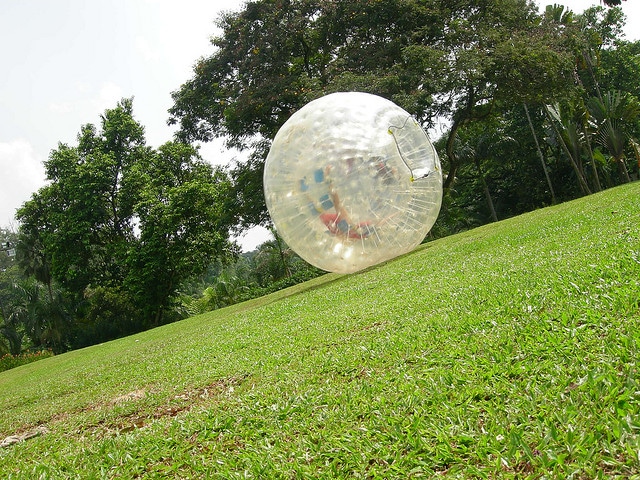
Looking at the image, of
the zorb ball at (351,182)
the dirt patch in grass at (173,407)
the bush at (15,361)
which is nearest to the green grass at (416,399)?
the dirt patch in grass at (173,407)

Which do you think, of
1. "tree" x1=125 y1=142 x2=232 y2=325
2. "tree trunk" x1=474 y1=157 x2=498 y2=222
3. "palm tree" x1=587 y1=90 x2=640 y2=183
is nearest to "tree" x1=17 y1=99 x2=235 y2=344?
"tree" x1=125 y1=142 x2=232 y2=325

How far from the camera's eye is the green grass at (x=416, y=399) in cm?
244

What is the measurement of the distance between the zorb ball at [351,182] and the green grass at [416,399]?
986 mm

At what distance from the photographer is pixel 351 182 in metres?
4.38

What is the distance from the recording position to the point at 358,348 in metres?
4.79

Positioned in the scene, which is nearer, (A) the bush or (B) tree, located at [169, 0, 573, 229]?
(B) tree, located at [169, 0, 573, 229]

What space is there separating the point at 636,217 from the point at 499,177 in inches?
1152

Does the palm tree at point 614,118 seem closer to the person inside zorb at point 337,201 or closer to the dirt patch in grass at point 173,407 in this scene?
the person inside zorb at point 337,201

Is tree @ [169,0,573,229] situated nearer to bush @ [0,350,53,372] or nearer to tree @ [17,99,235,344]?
tree @ [17,99,235,344]

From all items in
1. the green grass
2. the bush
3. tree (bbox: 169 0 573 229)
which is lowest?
the green grass

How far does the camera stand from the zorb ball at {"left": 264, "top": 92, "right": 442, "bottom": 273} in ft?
14.5

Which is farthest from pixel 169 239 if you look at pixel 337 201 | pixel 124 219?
pixel 337 201

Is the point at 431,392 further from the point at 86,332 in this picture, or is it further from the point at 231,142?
the point at 86,332

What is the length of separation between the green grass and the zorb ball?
0.99 meters
